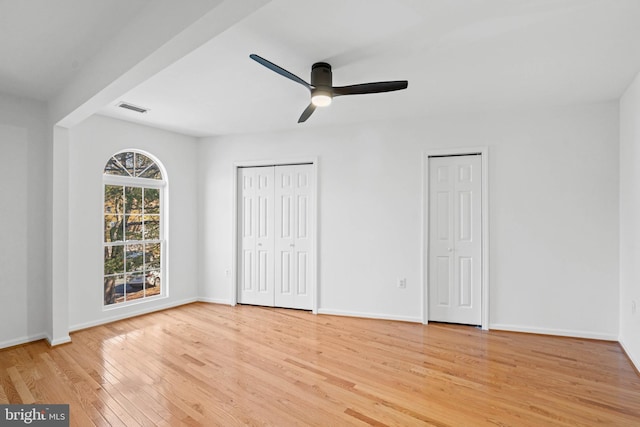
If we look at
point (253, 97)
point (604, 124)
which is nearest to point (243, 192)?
point (253, 97)

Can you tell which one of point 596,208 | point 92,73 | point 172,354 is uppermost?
point 92,73

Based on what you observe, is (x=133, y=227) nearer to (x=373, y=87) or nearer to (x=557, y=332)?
(x=373, y=87)

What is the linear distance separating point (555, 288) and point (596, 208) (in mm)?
993

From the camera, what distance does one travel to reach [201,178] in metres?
5.34

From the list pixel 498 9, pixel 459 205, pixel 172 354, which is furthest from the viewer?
pixel 459 205

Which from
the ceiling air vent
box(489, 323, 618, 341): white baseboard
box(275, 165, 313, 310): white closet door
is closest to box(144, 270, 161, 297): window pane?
box(275, 165, 313, 310): white closet door

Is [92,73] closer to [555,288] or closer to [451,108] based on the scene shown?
[451,108]

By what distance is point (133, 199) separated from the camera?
4.59 meters

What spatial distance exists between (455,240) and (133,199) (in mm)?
4388

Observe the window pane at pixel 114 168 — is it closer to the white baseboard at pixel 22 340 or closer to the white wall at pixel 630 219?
the white baseboard at pixel 22 340

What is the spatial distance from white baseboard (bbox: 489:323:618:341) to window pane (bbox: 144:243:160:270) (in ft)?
15.2

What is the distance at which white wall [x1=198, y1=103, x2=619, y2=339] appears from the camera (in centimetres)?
362

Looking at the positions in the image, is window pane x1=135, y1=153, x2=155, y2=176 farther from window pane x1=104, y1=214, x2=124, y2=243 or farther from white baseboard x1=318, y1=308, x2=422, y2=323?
white baseboard x1=318, y1=308, x2=422, y2=323

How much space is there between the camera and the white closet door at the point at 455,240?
13.3 feet
